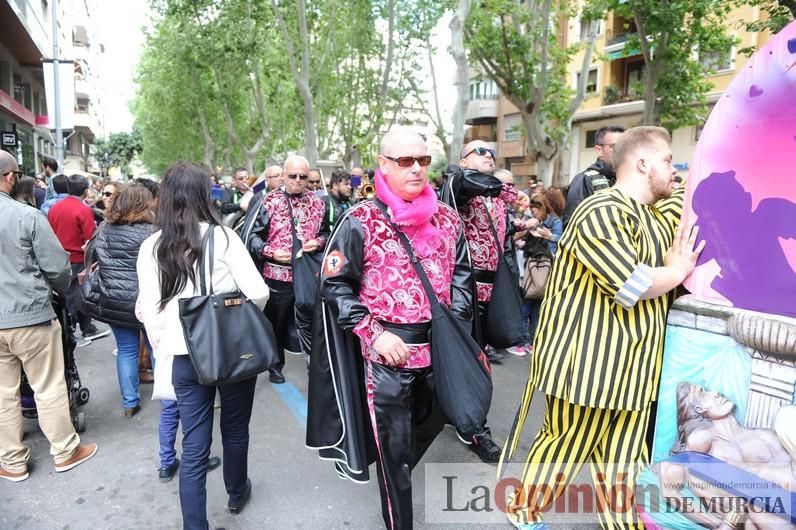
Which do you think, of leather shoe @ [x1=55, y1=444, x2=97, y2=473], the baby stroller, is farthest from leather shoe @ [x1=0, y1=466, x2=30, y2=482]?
the baby stroller

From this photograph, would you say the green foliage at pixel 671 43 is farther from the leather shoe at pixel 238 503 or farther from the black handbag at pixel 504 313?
the leather shoe at pixel 238 503

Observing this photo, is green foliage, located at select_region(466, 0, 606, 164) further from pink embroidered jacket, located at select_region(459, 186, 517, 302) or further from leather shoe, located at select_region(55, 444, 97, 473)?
leather shoe, located at select_region(55, 444, 97, 473)

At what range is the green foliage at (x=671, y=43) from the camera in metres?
10.7

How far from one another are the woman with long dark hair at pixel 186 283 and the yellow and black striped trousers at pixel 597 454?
5.24 ft

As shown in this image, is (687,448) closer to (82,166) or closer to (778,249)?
(778,249)

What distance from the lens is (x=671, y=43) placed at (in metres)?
11.6

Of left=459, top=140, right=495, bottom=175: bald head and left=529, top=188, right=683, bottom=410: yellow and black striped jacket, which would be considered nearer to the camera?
left=529, top=188, right=683, bottom=410: yellow and black striped jacket

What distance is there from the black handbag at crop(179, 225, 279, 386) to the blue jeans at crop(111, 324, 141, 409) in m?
2.10

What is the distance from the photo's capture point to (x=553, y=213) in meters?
6.42

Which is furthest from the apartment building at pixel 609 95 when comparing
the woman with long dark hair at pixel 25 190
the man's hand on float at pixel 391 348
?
the man's hand on float at pixel 391 348

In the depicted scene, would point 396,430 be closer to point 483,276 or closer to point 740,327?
point 740,327

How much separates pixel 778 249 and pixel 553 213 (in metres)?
4.33

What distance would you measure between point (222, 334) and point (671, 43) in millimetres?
12227

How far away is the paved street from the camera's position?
306 cm
